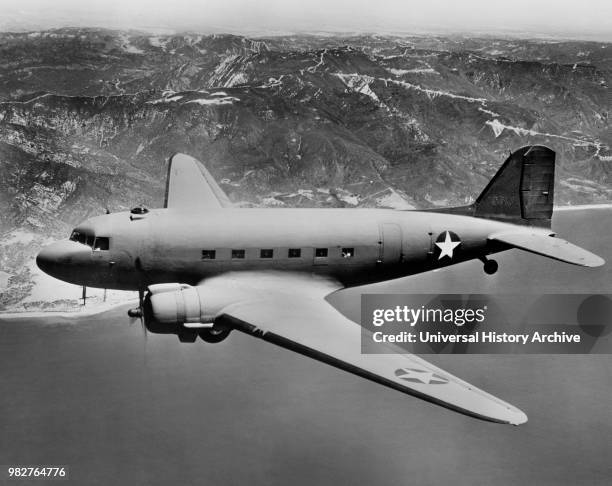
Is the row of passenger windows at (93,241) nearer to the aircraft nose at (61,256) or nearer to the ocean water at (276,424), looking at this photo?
the aircraft nose at (61,256)

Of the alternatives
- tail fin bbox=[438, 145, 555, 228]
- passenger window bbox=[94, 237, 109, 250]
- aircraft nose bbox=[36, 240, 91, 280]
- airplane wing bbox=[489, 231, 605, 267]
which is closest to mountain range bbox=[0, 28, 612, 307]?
aircraft nose bbox=[36, 240, 91, 280]

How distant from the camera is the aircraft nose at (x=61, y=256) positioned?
98.1 feet

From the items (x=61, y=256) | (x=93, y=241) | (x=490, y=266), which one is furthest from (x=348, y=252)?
(x=61, y=256)

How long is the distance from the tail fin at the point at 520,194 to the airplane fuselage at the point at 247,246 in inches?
131

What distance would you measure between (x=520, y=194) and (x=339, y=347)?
1618 cm

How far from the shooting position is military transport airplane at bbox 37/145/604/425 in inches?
1009

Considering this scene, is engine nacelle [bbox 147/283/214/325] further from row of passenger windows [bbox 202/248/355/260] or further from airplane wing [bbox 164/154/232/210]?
airplane wing [bbox 164/154/232/210]

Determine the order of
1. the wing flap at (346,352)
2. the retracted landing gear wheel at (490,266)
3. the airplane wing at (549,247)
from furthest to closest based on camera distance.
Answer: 1. the retracted landing gear wheel at (490,266)
2. the airplane wing at (549,247)
3. the wing flap at (346,352)

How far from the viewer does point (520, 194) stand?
3531cm

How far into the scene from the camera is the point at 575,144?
149 m

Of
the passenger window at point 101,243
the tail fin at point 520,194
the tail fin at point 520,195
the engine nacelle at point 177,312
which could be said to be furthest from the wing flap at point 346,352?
the tail fin at point 520,194

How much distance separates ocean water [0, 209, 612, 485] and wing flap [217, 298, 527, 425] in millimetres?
5492

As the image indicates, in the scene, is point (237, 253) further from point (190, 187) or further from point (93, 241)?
point (190, 187)

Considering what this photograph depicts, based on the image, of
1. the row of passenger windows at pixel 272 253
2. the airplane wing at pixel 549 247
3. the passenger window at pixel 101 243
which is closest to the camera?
the passenger window at pixel 101 243
